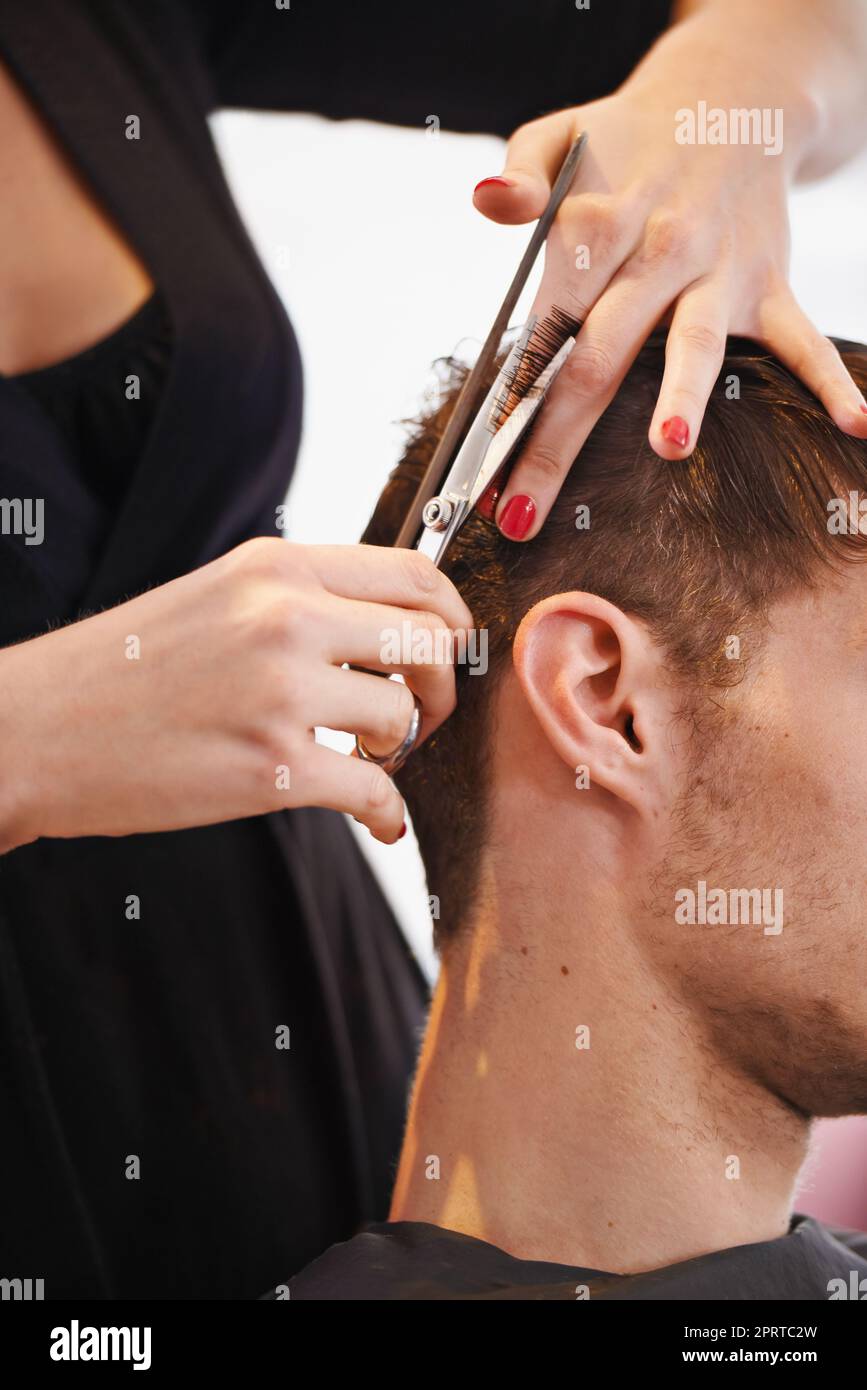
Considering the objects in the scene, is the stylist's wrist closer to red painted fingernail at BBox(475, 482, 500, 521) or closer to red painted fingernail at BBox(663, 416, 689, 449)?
red painted fingernail at BBox(475, 482, 500, 521)

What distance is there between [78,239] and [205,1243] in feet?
3.09

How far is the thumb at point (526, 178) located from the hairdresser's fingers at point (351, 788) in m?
0.43

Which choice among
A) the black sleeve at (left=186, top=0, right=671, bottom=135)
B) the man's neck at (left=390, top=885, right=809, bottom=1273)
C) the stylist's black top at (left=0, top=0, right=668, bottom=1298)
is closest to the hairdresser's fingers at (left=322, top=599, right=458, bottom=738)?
the man's neck at (left=390, top=885, right=809, bottom=1273)

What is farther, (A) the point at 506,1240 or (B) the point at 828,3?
(B) the point at 828,3

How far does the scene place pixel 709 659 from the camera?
3.31 feet

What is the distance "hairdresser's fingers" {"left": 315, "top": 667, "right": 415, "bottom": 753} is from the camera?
0.83 metres

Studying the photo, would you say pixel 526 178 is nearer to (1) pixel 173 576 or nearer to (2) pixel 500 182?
(2) pixel 500 182

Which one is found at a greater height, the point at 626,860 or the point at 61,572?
the point at 61,572

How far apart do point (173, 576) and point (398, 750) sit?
38cm

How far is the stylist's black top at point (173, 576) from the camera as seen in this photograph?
1123 millimetres

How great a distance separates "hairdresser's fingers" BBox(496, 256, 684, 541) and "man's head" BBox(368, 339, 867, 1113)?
86 mm

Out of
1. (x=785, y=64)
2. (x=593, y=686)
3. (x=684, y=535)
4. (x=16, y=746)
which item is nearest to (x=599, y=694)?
(x=593, y=686)
